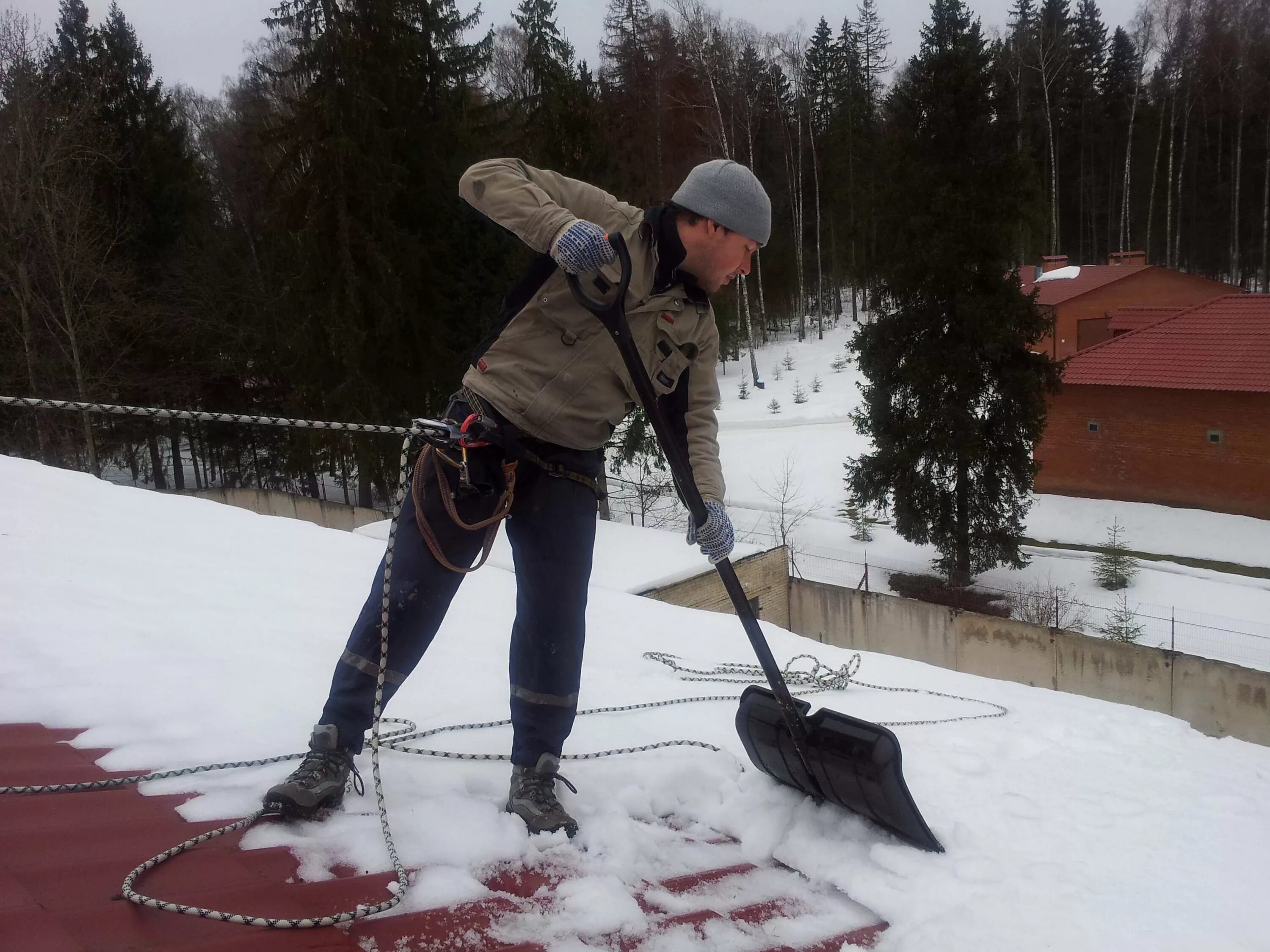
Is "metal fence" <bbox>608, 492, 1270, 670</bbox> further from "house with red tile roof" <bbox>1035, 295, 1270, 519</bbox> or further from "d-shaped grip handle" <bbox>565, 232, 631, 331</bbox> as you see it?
"d-shaped grip handle" <bbox>565, 232, 631, 331</bbox>

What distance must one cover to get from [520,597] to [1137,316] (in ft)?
87.3

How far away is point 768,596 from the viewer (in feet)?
42.1

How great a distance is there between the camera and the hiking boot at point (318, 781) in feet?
6.82

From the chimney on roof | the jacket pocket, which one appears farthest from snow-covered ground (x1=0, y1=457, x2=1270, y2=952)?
the chimney on roof

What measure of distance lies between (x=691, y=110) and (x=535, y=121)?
38.7ft

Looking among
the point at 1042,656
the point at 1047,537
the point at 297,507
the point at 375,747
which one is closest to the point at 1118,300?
the point at 1047,537

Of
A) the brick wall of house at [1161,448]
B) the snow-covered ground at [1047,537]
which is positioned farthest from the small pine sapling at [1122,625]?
the brick wall of house at [1161,448]

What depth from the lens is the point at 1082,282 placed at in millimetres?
26500

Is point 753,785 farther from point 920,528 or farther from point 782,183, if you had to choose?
point 782,183

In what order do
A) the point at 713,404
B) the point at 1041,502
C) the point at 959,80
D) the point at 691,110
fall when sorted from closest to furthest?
the point at 713,404, the point at 959,80, the point at 1041,502, the point at 691,110

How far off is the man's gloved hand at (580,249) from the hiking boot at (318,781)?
1.26m

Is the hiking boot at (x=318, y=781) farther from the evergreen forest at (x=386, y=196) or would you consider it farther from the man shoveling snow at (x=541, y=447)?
the evergreen forest at (x=386, y=196)

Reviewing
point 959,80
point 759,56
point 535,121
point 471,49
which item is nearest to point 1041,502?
point 959,80

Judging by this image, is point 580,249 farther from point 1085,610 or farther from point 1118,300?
point 1118,300
